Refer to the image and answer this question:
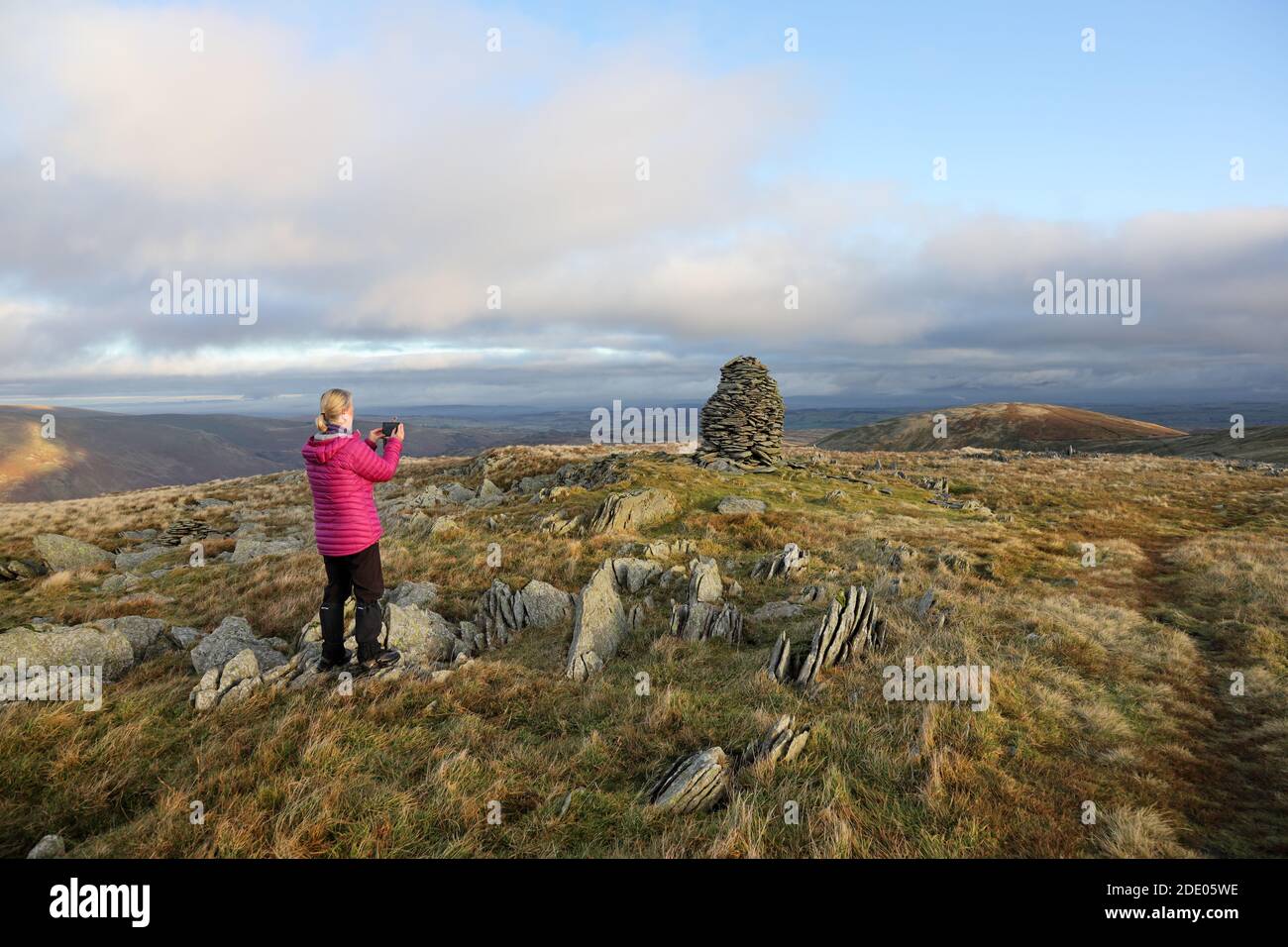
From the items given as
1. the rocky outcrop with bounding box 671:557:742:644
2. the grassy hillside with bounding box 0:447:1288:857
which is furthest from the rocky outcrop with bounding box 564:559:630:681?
the rocky outcrop with bounding box 671:557:742:644

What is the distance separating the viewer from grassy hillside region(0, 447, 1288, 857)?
15.9 ft

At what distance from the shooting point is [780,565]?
1414 centimetres

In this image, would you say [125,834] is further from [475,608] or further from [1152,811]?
[1152,811]

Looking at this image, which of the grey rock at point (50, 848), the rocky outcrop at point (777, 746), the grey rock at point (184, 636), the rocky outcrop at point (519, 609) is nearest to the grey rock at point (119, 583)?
the grey rock at point (184, 636)

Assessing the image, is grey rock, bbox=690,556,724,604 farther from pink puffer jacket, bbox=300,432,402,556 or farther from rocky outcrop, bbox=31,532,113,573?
rocky outcrop, bbox=31,532,113,573

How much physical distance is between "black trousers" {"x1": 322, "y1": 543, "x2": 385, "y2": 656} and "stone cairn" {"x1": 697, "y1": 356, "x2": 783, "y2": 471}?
84.9ft

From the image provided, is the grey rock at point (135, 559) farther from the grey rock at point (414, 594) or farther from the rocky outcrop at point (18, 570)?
the grey rock at point (414, 594)

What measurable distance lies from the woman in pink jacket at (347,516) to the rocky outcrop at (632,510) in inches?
422

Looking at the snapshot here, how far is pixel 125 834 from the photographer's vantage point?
434 centimetres

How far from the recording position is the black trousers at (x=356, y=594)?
24.4 feet

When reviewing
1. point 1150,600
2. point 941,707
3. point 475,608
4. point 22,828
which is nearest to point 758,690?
point 941,707

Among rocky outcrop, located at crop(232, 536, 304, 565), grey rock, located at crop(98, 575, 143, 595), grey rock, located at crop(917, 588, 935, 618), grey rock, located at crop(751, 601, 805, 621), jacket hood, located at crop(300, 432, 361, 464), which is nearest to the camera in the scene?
jacket hood, located at crop(300, 432, 361, 464)

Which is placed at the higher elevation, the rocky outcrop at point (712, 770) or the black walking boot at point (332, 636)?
the black walking boot at point (332, 636)
